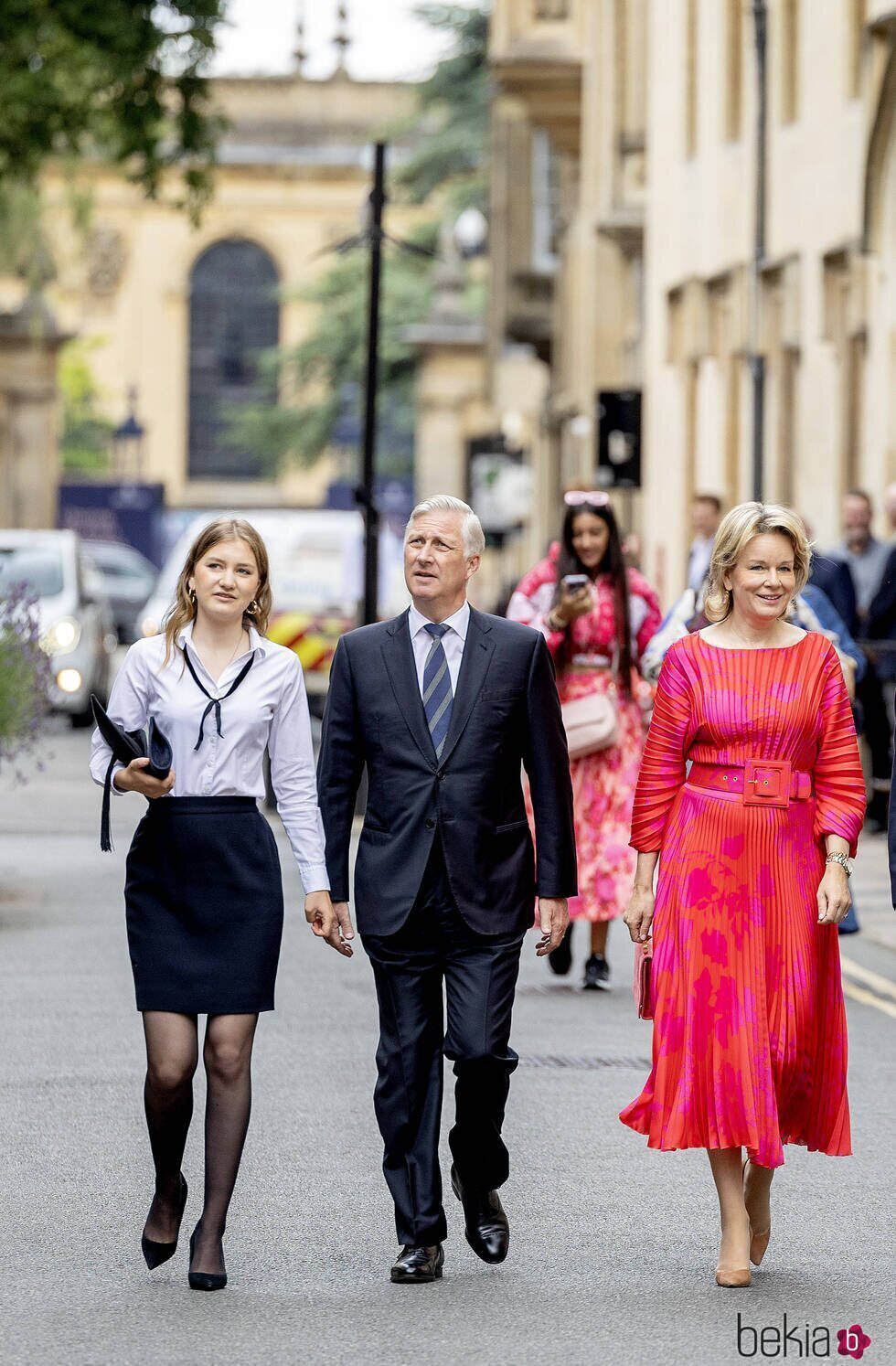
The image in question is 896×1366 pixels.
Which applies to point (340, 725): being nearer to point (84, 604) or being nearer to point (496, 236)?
point (84, 604)

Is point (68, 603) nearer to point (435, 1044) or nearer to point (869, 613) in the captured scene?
point (869, 613)

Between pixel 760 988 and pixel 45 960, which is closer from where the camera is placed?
pixel 760 988

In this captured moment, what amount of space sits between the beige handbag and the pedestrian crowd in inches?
186

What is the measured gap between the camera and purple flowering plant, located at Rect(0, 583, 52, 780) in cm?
1424

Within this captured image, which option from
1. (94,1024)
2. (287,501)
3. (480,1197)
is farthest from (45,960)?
(287,501)

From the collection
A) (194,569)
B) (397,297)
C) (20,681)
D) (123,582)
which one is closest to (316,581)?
(20,681)

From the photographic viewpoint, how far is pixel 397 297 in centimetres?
6197

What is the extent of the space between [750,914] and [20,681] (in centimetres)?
805

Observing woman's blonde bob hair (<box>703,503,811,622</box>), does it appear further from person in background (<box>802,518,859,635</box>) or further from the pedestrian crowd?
person in background (<box>802,518,859,635</box>)

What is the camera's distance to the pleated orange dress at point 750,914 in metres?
6.67

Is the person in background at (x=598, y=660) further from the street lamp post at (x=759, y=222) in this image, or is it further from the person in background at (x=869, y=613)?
the street lamp post at (x=759, y=222)

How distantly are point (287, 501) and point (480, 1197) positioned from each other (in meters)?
78.6

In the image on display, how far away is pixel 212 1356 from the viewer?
5.98 meters

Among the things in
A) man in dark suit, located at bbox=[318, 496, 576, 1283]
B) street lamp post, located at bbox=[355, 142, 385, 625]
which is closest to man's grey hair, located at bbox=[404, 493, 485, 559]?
man in dark suit, located at bbox=[318, 496, 576, 1283]
